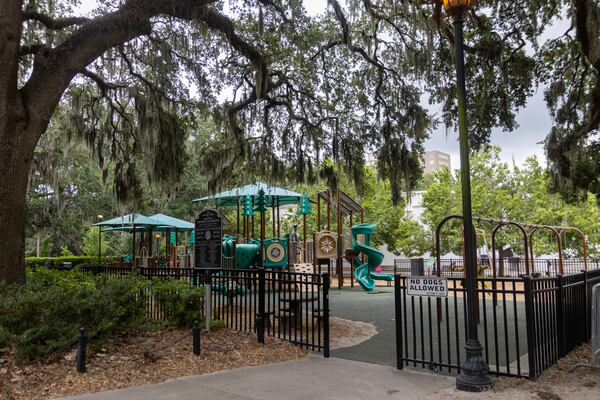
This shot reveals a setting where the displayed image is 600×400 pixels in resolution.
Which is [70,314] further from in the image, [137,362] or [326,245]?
[326,245]

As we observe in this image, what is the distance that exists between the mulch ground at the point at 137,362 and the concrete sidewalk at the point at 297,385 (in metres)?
0.30

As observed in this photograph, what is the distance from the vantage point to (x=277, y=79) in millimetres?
13078

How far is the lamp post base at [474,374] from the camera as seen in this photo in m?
5.38

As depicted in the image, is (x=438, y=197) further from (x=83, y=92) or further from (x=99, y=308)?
(x=99, y=308)

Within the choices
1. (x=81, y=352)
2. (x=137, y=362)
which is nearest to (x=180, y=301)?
(x=137, y=362)

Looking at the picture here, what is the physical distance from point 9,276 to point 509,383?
7.30m

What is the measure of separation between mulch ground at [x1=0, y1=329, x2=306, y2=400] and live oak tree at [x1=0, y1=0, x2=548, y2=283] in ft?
16.1

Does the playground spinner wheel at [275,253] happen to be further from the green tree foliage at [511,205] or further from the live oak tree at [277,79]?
the green tree foliage at [511,205]

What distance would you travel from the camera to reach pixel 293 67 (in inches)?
518

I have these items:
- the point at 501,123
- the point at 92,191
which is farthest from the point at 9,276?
the point at 92,191

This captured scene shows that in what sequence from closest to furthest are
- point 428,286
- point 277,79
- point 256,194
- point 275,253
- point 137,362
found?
point 137,362 → point 428,286 → point 277,79 → point 275,253 → point 256,194

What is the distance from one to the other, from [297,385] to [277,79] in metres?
9.30

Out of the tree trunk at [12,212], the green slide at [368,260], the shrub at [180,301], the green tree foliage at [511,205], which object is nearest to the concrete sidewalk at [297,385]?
the shrub at [180,301]

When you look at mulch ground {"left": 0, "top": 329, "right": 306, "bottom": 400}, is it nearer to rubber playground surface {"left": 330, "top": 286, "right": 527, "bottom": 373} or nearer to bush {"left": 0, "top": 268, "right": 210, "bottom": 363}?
bush {"left": 0, "top": 268, "right": 210, "bottom": 363}
